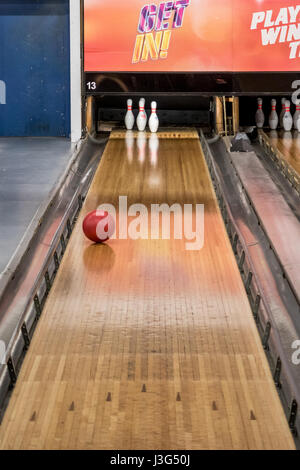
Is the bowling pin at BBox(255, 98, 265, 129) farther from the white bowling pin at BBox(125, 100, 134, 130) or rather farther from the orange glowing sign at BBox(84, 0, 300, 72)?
the white bowling pin at BBox(125, 100, 134, 130)

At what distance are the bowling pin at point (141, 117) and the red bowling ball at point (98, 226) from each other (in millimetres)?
3438

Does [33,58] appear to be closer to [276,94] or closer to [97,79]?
[97,79]

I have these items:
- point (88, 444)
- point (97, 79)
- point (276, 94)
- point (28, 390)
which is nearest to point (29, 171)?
point (97, 79)

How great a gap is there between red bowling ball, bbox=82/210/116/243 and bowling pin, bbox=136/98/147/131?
3.44m

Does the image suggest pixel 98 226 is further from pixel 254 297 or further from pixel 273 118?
pixel 273 118

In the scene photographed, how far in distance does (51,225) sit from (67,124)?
3.52 meters

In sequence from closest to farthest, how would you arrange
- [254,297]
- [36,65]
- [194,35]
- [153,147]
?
[254,297] → [153,147] → [194,35] → [36,65]

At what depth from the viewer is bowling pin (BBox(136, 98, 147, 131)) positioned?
7775 mm

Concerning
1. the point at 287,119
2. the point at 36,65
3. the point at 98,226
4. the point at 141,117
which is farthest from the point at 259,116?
the point at 98,226

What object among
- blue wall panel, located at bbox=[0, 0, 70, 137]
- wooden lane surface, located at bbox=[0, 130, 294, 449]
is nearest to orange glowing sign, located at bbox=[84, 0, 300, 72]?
blue wall panel, located at bbox=[0, 0, 70, 137]

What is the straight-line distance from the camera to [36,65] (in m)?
8.23

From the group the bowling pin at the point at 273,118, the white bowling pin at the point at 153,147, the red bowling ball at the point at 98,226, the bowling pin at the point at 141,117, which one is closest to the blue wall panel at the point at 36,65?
the bowling pin at the point at 141,117

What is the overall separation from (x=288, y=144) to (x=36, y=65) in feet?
10.0

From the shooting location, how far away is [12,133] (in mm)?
8477
